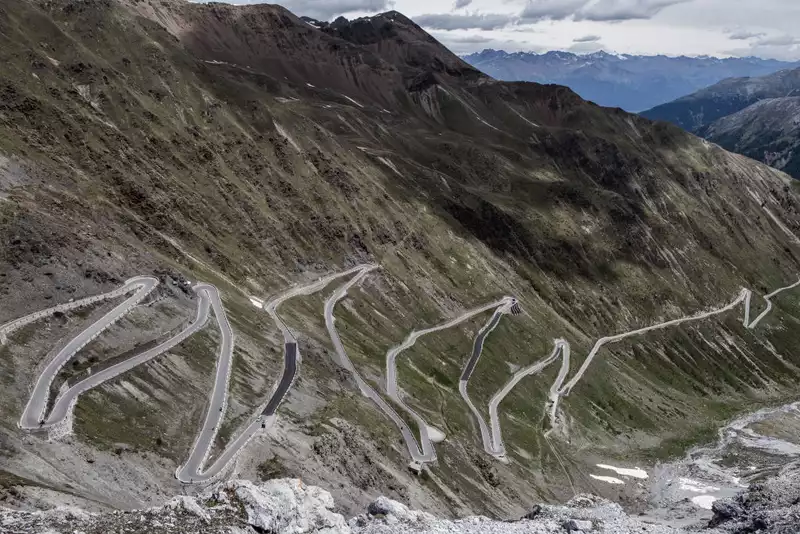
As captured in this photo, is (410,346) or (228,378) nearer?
(228,378)

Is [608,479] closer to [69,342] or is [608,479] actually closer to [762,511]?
[762,511]

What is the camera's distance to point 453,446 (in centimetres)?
7812

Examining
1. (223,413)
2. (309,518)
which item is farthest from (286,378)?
(309,518)

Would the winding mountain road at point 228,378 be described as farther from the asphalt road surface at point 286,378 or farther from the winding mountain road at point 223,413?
the asphalt road surface at point 286,378

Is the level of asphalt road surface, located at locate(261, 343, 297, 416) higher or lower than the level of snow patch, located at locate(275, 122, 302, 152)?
lower

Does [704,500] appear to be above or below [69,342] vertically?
below

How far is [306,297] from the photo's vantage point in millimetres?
Result: 104438

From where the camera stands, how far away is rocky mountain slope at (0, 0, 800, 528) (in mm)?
56812

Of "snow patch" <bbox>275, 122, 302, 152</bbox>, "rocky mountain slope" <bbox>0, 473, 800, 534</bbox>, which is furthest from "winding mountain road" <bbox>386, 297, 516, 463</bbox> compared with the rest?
"snow patch" <bbox>275, 122, 302, 152</bbox>

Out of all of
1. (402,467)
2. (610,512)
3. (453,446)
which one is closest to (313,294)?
(453,446)

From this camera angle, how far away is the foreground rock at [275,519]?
99.2 ft

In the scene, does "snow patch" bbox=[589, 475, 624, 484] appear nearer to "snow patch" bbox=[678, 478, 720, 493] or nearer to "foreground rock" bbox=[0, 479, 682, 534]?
"snow patch" bbox=[678, 478, 720, 493]

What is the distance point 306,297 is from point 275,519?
70.6m

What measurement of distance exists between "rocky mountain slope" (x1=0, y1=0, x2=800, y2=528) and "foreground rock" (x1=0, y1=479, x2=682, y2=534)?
4.78 m
